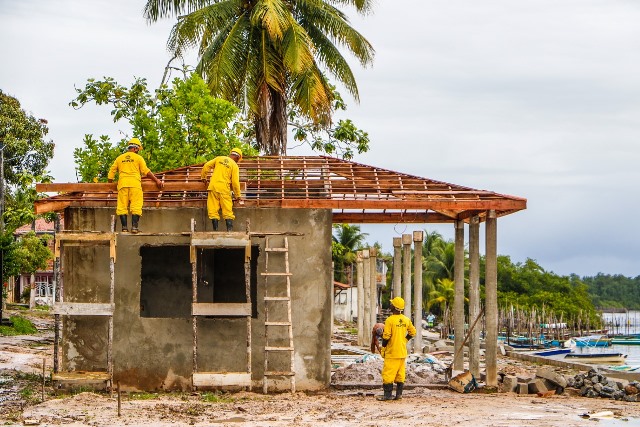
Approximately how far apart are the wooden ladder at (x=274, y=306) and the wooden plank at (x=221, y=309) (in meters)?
0.44

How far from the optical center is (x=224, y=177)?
55.9ft

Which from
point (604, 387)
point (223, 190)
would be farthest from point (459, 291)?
point (223, 190)

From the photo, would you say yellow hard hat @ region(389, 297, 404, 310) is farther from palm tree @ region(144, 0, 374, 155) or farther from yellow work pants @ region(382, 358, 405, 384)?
palm tree @ region(144, 0, 374, 155)

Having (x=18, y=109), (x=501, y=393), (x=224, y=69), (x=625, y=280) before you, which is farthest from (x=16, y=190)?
(x=625, y=280)

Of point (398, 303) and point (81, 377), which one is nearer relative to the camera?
point (81, 377)

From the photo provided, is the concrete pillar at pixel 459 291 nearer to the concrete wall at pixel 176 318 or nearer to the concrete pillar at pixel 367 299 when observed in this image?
the concrete wall at pixel 176 318

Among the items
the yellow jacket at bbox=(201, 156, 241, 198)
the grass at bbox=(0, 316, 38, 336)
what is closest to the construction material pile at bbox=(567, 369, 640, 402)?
the yellow jacket at bbox=(201, 156, 241, 198)

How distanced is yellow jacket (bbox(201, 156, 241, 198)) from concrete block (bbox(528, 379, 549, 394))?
631 centimetres

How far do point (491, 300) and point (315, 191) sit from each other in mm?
3794

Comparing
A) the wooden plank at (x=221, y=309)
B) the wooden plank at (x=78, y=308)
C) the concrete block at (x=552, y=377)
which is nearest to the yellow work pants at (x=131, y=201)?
the wooden plank at (x=78, y=308)

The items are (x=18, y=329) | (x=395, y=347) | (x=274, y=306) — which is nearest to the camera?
(x=395, y=347)

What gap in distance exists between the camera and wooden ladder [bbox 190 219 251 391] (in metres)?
16.7

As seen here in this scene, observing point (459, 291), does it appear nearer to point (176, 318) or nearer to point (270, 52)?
point (176, 318)

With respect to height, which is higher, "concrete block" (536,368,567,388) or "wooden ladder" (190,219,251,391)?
"wooden ladder" (190,219,251,391)
